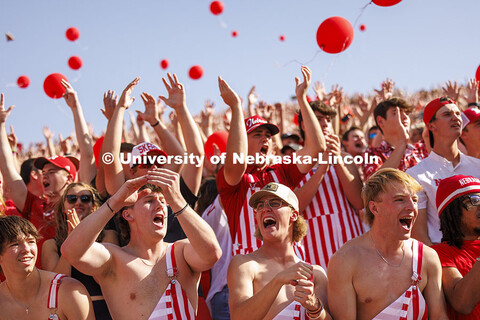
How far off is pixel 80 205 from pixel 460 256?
2.81 m

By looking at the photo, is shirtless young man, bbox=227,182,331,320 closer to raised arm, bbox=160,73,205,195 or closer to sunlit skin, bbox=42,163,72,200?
raised arm, bbox=160,73,205,195

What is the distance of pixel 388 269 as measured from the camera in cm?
315

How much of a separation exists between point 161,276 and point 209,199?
2026mm

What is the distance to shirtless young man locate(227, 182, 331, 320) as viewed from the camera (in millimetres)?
2939

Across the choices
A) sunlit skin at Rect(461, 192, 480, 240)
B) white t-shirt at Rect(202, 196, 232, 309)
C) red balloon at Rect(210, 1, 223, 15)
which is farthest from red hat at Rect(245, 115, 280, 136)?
red balloon at Rect(210, 1, 223, 15)

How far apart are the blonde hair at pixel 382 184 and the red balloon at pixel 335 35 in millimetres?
2311

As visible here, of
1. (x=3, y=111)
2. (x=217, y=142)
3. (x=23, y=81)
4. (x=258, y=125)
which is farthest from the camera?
(x=23, y=81)

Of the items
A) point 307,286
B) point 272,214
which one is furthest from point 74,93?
point 307,286

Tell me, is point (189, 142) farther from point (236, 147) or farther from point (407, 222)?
point (407, 222)

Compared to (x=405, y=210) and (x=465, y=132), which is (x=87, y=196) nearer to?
(x=405, y=210)

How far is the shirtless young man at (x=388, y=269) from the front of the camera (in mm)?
3062

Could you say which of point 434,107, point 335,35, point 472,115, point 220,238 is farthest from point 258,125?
point 472,115

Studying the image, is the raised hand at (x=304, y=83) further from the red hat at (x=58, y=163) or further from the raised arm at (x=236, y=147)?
the red hat at (x=58, y=163)

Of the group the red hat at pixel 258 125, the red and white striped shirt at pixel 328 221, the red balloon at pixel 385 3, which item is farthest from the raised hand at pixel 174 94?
the red balloon at pixel 385 3
